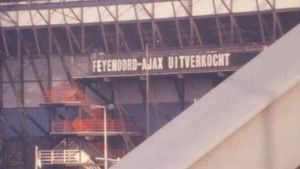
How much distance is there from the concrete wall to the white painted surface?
36.4m

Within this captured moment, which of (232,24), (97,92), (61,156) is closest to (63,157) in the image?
(61,156)

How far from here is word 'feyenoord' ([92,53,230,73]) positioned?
4391 cm

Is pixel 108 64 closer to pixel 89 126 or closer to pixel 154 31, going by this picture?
pixel 154 31

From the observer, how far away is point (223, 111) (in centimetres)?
763

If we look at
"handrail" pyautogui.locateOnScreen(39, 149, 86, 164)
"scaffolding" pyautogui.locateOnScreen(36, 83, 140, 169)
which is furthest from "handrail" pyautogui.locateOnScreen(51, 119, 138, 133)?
"handrail" pyautogui.locateOnScreen(39, 149, 86, 164)

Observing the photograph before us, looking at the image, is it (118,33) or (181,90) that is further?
(181,90)

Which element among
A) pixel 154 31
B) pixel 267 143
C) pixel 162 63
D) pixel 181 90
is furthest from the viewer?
pixel 181 90

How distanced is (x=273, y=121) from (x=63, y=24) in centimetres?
4069

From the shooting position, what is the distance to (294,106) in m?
7.34

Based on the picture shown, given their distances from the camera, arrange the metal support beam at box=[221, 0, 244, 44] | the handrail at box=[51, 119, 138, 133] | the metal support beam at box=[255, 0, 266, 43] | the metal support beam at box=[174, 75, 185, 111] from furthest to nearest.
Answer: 1. the metal support beam at box=[174, 75, 185, 111]
2. the handrail at box=[51, 119, 138, 133]
3. the metal support beam at box=[221, 0, 244, 44]
4. the metal support beam at box=[255, 0, 266, 43]

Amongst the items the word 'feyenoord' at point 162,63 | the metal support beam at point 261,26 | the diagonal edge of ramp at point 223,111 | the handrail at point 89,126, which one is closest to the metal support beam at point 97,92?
the handrail at point 89,126

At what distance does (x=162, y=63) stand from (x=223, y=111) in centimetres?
3730

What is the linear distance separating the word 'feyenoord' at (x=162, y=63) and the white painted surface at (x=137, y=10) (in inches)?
95.5

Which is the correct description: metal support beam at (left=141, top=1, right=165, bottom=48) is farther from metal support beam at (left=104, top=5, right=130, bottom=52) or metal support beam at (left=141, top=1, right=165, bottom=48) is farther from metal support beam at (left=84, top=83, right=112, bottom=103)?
metal support beam at (left=84, top=83, right=112, bottom=103)
